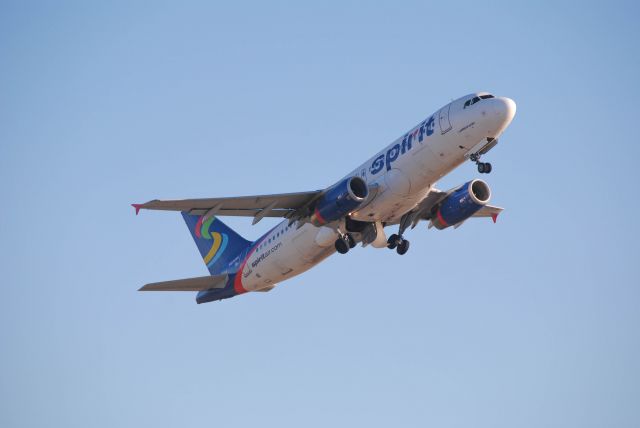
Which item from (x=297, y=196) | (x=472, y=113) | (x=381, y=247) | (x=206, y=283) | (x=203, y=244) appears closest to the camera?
(x=472, y=113)

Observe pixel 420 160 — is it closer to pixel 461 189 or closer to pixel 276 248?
pixel 461 189

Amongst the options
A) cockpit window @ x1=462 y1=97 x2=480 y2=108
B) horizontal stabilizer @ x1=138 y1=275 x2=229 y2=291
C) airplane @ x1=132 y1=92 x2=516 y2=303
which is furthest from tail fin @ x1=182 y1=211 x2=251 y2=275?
cockpit window @ x1=462 y1=97 x2=480 y2=108

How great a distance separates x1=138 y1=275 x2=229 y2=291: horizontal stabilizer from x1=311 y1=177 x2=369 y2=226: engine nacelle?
8.34 m

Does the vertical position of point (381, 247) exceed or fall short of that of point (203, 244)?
it falls short

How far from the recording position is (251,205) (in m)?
38.9

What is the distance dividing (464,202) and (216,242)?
46.3 ft

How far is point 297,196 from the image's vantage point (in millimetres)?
38844

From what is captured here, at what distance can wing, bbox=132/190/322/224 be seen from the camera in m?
37.3

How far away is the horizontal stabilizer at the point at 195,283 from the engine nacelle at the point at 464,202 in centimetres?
1117

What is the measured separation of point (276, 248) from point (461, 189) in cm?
871

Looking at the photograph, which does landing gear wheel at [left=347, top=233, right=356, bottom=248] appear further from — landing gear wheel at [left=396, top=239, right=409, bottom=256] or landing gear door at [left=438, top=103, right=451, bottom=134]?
landing gear door at [left=438, top=103, right=451, bottom=134]

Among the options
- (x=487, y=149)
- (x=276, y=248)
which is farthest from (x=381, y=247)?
(x=487, y=149)

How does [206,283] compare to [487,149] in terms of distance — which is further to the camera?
[206,283]

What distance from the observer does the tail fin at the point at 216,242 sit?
46.7 meters
